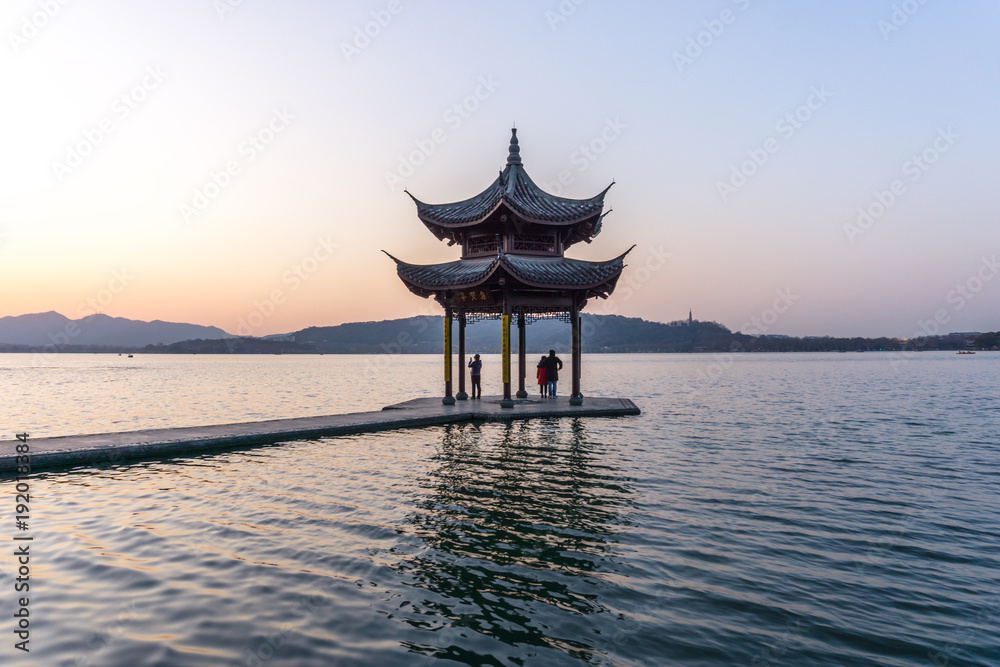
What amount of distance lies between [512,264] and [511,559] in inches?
532

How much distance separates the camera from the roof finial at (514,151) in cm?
2198

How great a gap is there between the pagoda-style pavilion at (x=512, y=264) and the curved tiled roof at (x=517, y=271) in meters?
0.04

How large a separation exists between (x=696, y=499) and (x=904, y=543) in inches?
118

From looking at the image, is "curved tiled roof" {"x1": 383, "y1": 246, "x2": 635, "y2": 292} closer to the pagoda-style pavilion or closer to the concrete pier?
the pagoda-style pavilion

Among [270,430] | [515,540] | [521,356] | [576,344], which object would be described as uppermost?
[576,344]

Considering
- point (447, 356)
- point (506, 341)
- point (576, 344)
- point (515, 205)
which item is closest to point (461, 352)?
point (447, 356)

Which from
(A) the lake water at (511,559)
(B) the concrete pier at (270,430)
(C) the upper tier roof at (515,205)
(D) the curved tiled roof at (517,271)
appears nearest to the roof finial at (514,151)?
(C) the upper tier roof at (515,205)

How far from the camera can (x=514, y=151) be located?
22.2 meters

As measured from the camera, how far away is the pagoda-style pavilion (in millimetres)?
19406

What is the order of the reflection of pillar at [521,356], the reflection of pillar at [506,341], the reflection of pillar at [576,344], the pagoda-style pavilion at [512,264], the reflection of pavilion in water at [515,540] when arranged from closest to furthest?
1. the reflection of pavilion in water at [515,540]
2. the reflection of pillar at [506,341]
3. the pagoda-style pavilion at [512,264]
4. the reflection of pillar at [576,344]
5. the reflection of pillar at [521,356]

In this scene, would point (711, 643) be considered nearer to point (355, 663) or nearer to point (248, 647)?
point (355, 663)

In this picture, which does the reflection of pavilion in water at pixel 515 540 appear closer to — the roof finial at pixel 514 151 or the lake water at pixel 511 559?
the lake water at pixel 511 559

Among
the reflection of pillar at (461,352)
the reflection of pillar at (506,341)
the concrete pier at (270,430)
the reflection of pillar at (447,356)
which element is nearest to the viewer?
the concrete pier at (270,430)

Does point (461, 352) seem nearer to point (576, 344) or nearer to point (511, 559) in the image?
point (576, 344)
